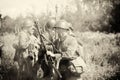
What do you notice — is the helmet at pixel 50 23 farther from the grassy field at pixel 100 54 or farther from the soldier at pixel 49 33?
the grassy field at pixel 100 54

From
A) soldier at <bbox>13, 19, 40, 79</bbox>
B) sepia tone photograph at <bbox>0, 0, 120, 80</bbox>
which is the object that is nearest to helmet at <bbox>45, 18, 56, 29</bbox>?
sepia tone photograph at <bbox>0, 0, 120, 80</bbox>

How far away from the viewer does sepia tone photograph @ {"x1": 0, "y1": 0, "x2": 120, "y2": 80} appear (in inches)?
114

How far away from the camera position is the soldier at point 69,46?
280cm

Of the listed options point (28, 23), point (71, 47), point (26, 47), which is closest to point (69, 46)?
point (71, 47)

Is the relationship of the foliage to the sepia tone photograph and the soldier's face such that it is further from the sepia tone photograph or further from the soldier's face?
the soldier's face

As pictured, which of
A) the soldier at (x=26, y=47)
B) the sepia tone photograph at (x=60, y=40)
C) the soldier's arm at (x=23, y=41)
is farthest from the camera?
the soldier's arm at (x=23, y=41)

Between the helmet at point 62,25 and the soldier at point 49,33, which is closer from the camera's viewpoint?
the helmet at point 62,25

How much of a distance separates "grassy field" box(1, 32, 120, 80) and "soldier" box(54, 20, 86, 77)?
135 mm

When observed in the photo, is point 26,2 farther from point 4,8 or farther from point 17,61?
point 17,61

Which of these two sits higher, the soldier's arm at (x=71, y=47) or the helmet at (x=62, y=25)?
the helmet at (x=62, y=25)

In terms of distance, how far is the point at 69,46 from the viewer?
2.86 meters

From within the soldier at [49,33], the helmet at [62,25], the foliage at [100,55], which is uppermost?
the helmet at [62,25]

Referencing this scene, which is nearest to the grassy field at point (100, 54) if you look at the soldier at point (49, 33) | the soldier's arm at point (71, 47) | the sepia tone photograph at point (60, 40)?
the sepia tone photograph at point (60, 40)

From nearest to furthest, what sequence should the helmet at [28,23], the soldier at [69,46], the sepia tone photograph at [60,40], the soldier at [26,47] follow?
the soldier at [69,46] < the sepia tone photograph at [60,40] < the soldier at [26,47] < the helmet at [28,23]
